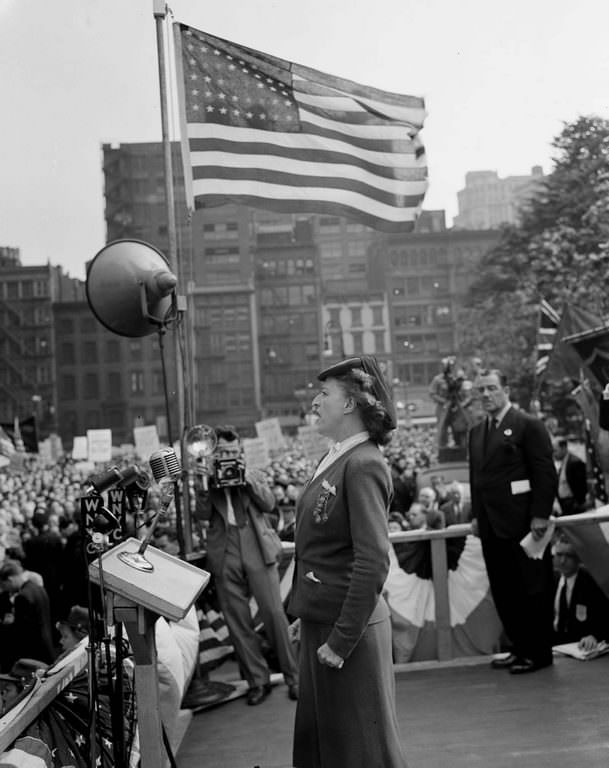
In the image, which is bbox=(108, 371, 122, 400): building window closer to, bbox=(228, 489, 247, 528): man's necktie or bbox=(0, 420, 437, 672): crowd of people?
bbox=(0, 420, 437, 672): crowd of people

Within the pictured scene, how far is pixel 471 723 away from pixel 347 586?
209cm

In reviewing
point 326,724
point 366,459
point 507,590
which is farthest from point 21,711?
point 507,590

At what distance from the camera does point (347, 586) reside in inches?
151

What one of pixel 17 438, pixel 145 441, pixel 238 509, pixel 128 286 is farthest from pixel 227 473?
pixel 17 438

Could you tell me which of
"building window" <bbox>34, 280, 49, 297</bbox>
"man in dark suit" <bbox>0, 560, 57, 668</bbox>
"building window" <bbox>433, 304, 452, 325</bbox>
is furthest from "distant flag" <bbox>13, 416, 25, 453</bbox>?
"building window" <bbox>433, 304, 452, 325</bbox>

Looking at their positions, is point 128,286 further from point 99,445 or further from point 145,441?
point 99,445

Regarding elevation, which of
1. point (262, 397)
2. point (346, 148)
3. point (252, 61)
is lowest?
point (262, 397)

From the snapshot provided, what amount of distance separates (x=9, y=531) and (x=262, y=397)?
3563 inches

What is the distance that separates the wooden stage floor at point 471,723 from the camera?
5008 mm

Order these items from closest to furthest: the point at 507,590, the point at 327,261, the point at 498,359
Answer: the point at 507,590 < the point at 498,359 < the point at 327,261

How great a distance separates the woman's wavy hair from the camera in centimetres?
397

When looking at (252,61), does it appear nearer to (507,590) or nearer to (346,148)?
(346,148)

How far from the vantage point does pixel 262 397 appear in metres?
106

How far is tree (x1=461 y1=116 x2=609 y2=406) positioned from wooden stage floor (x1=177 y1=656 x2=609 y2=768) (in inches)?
655
